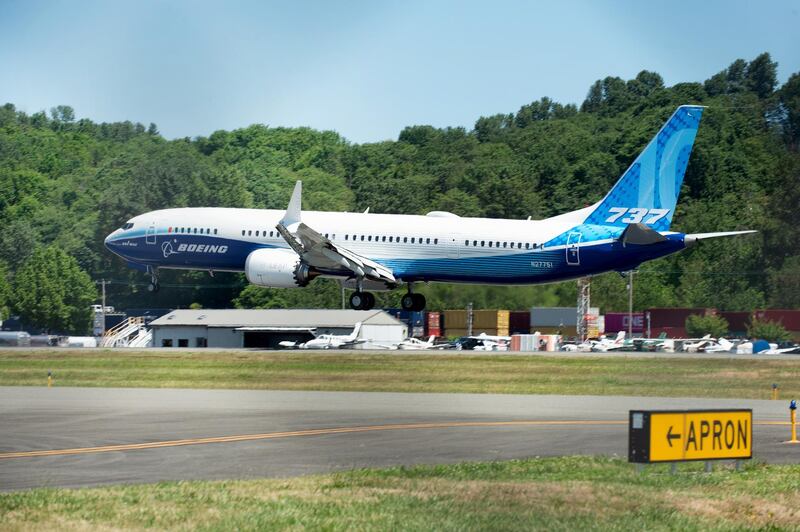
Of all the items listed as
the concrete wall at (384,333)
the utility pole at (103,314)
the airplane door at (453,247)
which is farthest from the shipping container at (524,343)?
the utility pole at (103,314)

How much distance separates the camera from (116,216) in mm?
81812

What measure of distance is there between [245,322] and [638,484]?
6186cm

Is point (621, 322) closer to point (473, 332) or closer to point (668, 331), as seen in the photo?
point (668, 331)

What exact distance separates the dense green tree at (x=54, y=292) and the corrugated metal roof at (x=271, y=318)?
8.85m

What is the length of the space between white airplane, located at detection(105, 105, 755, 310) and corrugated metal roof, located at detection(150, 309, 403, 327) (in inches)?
564

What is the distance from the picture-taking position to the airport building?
8188cm

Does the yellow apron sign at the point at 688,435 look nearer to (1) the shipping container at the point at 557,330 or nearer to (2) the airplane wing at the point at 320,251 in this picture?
(2) the airplane wing at the point at 320,251

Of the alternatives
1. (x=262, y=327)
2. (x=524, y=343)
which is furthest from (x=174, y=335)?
(x=524, y=343)

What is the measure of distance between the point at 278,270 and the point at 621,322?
132ft

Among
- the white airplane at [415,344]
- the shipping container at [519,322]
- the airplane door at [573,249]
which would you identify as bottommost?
the white airplane at [415,344]

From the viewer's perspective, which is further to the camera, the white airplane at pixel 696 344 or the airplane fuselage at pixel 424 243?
the white airplane at pixel 696 344

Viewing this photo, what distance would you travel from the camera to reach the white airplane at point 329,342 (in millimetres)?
78938

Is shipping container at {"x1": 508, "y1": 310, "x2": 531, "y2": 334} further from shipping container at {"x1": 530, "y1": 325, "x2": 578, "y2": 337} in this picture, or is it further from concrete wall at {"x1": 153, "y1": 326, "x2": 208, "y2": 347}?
concrete wall at {"x1": 153, "y1": 326, "x2": 208, "y2": 347}

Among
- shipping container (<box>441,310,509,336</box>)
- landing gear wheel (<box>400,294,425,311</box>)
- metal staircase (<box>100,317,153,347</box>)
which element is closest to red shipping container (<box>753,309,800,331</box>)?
shipping container (<box>441,310,509,336</box>)
